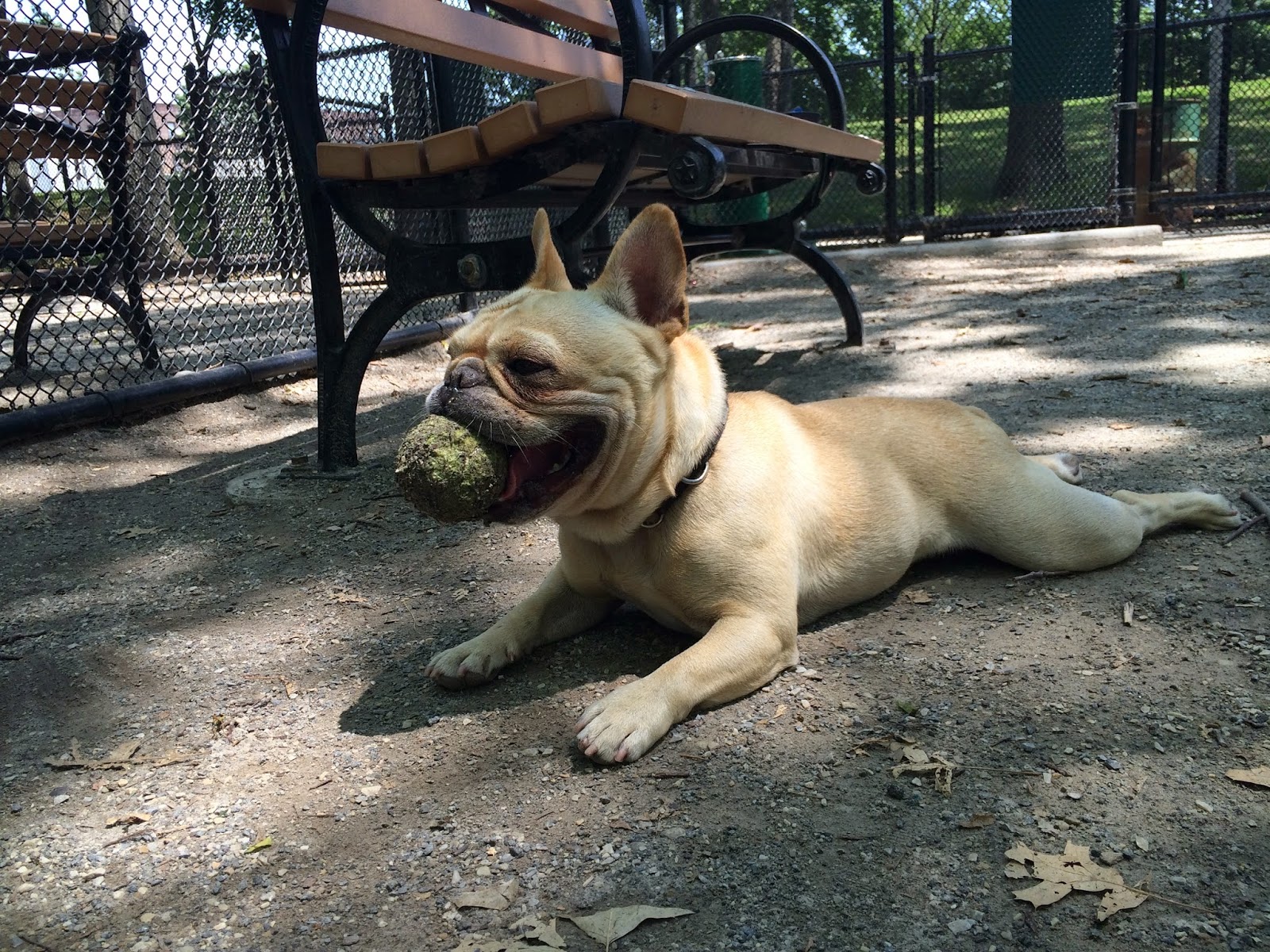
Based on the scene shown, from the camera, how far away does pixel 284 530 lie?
12.0ft

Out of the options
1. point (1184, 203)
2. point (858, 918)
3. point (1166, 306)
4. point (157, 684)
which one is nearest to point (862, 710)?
point (858, 918)

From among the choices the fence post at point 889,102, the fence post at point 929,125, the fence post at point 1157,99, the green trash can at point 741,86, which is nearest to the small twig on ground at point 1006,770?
the green trash can at point 741,86

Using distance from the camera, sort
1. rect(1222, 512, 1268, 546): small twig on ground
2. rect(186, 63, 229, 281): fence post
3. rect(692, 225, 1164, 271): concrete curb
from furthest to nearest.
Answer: rect(692, 225, 1164, 271): concrete curb
rect(186, 63, 229, 281): fence post
rect(1222, 512, 1268, 546): small twig on ground

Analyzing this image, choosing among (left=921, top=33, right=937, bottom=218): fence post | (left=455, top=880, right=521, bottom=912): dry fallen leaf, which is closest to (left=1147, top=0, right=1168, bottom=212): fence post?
(left=921, top=33, right=937, bottom=218): fence post

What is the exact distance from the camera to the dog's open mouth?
227cm

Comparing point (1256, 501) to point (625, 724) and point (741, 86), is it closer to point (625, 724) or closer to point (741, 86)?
point (625, 724)

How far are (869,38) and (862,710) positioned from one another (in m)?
30.8

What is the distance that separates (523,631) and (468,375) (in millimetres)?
713

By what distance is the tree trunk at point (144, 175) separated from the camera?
5.55 meters

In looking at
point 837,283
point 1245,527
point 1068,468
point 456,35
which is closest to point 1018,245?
point 837,283

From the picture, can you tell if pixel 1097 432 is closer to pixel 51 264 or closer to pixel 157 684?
pixel 157 684

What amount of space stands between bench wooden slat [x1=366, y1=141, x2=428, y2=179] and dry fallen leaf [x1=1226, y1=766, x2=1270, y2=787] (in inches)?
110

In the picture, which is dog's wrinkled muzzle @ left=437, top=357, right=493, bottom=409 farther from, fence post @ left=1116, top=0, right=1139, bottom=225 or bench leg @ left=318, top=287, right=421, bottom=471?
fence post @ left=1116, top=0, right=1139, bottom=225

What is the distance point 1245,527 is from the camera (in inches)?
118
